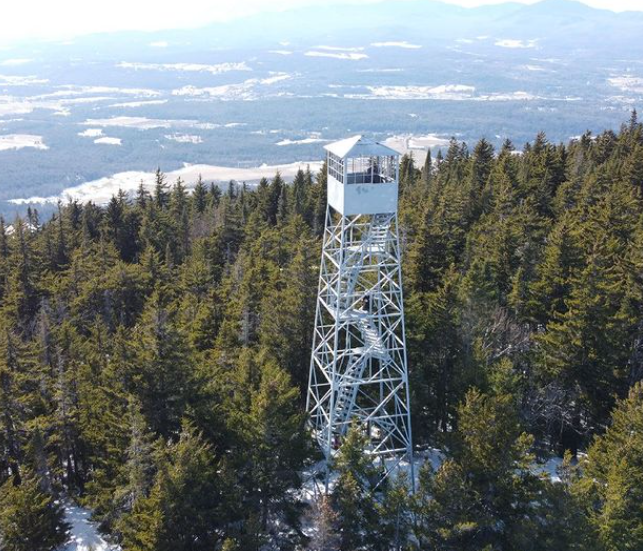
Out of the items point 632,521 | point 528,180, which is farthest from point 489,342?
point 528,180

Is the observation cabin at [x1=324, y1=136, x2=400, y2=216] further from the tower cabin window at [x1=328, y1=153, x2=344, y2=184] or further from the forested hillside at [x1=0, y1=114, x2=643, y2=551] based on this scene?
the forested hillside at [x1=0, y1=114, x2=643, y2=551]

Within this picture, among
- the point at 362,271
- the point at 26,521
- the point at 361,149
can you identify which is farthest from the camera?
the point at 362,271

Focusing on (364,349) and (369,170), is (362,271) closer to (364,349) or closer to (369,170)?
(364,349)

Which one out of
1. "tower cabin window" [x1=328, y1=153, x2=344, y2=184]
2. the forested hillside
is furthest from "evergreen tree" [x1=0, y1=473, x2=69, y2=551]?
"tower cabin window" [x1=328, y1=153, x2=344, y2=184]

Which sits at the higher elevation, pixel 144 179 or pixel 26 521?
pixel 26 521

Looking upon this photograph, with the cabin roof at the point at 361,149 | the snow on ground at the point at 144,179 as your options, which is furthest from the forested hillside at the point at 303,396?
the snow on ground at the point at 144,179

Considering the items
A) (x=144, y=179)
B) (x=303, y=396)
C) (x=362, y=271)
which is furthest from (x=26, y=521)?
(x=144, y=179)
